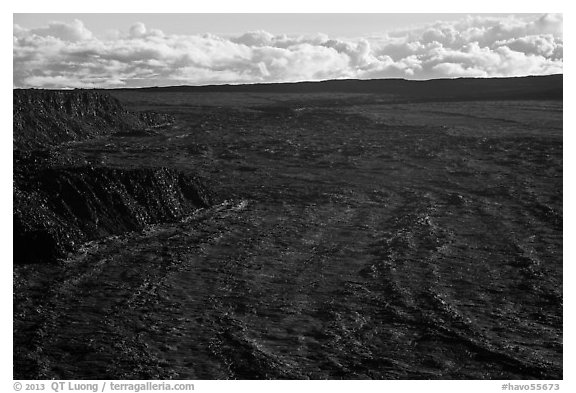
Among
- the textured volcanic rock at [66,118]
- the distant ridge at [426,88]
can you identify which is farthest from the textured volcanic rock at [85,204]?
the distant ridge at [426,88]

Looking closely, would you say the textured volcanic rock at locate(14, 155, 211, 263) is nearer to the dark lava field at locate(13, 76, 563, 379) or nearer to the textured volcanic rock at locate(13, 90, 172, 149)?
the dark lava field at locate(13, 76, 563, 379)

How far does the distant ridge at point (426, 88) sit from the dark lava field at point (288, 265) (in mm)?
30754

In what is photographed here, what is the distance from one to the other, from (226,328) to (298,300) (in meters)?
1.29

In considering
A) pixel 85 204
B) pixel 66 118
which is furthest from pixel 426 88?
pixel 85 204

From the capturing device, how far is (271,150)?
78.7 ft

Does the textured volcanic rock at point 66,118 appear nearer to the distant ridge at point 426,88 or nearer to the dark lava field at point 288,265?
the dark lava field at point 288,265

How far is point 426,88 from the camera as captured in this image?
60.1 meters

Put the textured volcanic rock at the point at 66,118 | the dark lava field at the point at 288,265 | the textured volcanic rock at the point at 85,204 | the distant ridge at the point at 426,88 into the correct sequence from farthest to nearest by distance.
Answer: the distant ridge at the point at 426,88 → the textured volcanic rock at the point at 66,118 → the textured volcanic rock at the point at 85,204 → the dark lava field at the point at 288,265

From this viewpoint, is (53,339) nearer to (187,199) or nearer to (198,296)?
(198,296)

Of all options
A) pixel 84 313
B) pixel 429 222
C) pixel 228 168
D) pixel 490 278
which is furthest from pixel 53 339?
pixel 228 168

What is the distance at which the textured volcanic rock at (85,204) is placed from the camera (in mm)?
11219

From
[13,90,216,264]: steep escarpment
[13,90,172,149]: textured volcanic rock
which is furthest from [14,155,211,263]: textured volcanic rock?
[13,90,172,149]: textured volcanic rock

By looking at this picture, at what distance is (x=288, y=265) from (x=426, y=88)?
167ft

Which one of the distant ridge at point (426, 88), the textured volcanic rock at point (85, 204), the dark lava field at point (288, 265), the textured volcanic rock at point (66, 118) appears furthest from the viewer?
the distant ridge at point (426, 88)
